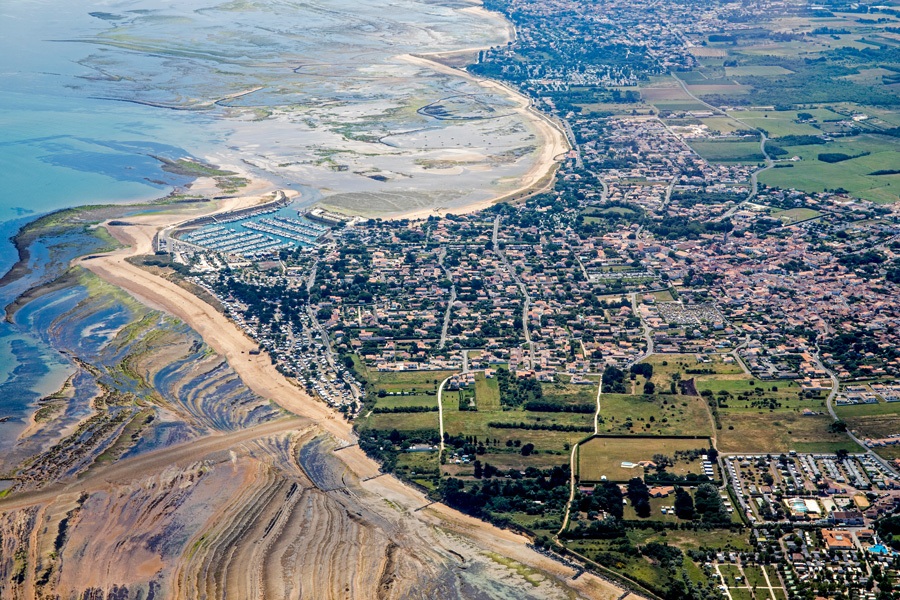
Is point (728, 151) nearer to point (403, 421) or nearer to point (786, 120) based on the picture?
point (786, 120)

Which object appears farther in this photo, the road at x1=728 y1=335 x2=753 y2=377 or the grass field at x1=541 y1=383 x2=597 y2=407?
the road at x1=728 y1=335 x2=753 y2=377

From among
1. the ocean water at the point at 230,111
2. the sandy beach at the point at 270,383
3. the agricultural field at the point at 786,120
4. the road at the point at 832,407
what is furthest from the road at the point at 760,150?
the sandy beach at the point at 270,383

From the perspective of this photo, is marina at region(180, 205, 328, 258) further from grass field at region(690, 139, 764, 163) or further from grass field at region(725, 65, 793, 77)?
grass field at region(725, 65, 793, 77)

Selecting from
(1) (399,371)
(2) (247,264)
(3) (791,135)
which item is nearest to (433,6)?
(3) (791,135)

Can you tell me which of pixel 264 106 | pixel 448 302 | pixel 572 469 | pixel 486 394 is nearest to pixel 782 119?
pixel 264 106

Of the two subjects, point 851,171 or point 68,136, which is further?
point 68,136

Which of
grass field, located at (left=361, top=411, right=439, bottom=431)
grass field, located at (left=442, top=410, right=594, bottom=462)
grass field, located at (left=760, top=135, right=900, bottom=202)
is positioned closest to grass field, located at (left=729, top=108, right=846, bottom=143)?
grass field, located at (left=760, top=135, right=900, bottom=202)
